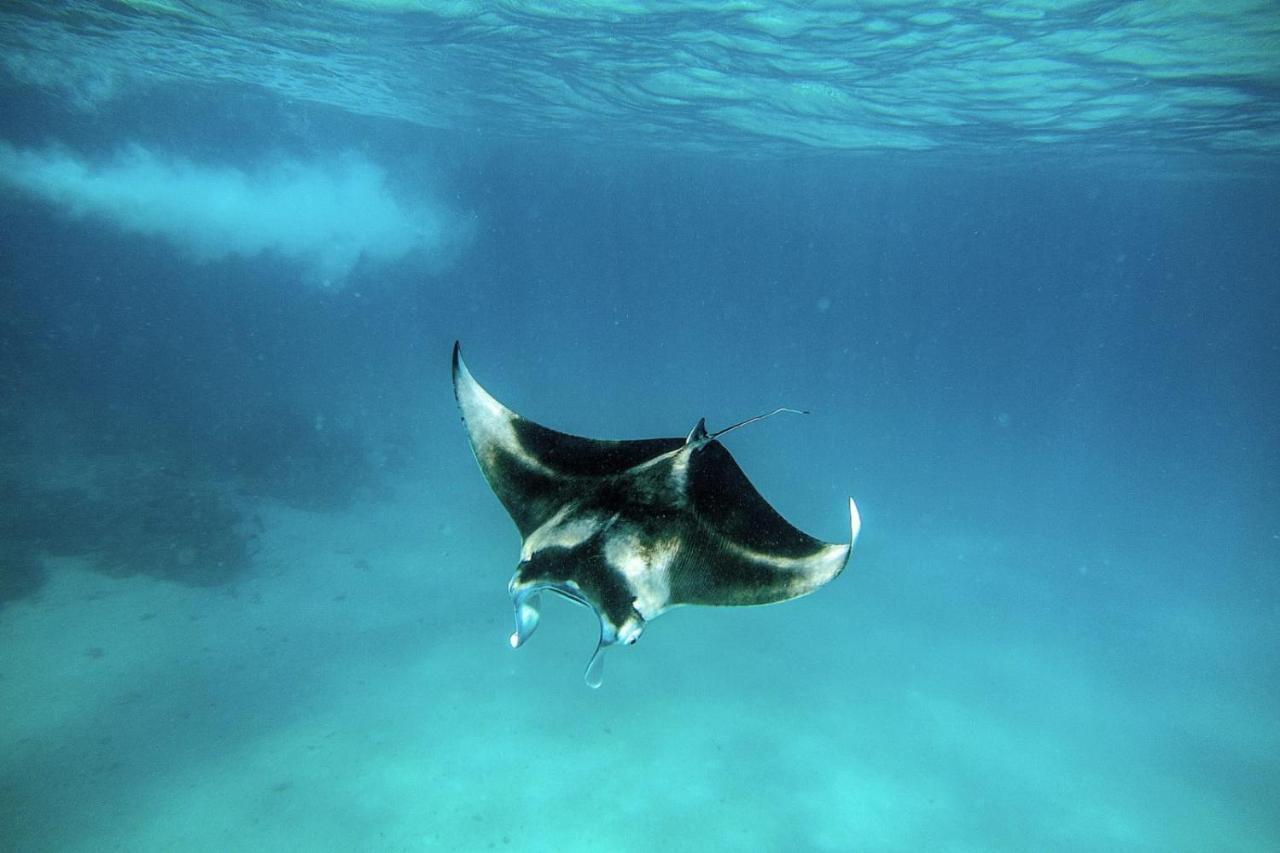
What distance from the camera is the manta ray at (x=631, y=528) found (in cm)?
310

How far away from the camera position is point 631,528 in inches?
138

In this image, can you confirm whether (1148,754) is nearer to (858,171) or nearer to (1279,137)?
(1279,137)

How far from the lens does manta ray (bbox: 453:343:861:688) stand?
3096 mm

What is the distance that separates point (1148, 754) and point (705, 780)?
1093 cm

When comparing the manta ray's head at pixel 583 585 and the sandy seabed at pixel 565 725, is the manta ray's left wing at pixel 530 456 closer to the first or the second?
the manta ray's head at pixel 583 585

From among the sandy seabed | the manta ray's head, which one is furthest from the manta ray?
the sandy seabed

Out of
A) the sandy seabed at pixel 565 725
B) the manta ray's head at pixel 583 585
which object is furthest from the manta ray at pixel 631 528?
the sandy seabed at pixel 565 725

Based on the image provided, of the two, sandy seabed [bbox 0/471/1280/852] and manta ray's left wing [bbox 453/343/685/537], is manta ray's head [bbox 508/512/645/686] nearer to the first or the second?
manta ray's left wing [bbox 453/343/685/537]

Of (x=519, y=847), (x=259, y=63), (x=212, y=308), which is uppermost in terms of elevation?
(x=259, y=63)

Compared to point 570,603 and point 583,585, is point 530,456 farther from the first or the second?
point 570,603

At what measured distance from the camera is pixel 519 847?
30.0 ft

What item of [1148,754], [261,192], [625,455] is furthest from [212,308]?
[1148,754]

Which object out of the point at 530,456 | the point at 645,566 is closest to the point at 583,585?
the point at 645,566

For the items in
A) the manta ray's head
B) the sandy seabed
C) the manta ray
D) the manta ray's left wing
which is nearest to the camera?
the manta ray's head
